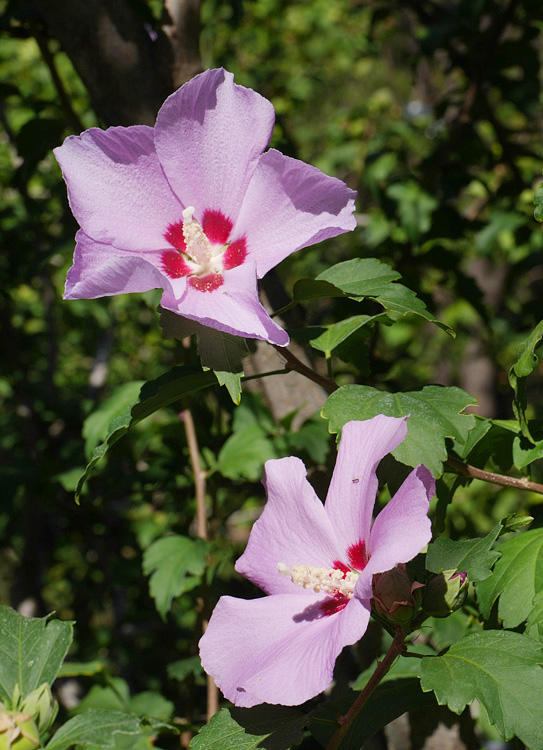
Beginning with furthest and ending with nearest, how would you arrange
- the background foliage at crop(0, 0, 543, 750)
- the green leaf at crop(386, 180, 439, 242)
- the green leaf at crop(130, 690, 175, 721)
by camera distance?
the green leaf at crop(386, 180, 439, 242) → the green leaf at crop(130, 690, 175, 721) → the background foliage at crop(0, 0, 543, 750)

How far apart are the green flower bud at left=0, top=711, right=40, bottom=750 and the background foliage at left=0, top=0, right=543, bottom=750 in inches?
7.0

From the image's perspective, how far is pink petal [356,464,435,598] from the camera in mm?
651

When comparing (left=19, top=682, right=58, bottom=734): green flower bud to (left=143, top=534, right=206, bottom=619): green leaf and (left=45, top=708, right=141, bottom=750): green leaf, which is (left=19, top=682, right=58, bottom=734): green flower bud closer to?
(left=45, top=708, right=141, bottom=750): green leaf

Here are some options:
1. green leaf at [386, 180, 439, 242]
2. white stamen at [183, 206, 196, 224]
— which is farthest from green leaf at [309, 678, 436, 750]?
green leaf at [386, 180, 439, 242]

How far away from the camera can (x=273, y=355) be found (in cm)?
117

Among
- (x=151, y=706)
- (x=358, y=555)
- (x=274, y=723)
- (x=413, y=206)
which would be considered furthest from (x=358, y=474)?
(x=413, y=206)

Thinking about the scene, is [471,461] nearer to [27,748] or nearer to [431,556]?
[431,556]

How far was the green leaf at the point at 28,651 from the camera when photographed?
90cm

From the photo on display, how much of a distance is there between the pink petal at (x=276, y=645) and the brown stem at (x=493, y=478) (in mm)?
242

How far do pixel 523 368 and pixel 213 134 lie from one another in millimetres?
443

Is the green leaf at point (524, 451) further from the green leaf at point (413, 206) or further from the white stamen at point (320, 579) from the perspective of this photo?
the green leaf at point (413, 206)

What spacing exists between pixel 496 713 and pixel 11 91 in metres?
1.78

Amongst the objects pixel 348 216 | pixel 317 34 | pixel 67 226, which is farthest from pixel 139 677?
pixel 317 34

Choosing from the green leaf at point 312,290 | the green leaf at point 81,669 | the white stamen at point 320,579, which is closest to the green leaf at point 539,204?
the green leaf at point 312,290
